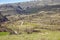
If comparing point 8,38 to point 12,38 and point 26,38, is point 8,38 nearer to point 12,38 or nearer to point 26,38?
point 12,38

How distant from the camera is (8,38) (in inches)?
2484

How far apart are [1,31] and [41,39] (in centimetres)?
1992

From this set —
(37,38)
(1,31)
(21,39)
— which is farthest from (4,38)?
(1,31)

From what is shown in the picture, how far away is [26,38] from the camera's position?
207 ft

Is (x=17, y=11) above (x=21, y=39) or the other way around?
the other way around

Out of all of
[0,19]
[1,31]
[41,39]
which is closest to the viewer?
[41,39]

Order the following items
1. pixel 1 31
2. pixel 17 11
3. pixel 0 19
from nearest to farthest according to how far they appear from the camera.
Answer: pixel 1 31, pixel 0 19, pixel 17 11

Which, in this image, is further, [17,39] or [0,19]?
[0,19]

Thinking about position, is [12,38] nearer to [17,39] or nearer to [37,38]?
[17,39]

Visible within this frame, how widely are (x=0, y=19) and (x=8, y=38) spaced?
40795 mm

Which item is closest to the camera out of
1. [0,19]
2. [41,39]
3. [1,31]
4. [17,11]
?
[41,39]

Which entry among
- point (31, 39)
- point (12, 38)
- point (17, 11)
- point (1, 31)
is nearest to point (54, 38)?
point (31, 39)

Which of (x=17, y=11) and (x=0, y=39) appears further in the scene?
(x=17, y=11)

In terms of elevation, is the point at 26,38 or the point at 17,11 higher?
the point at 26,38
